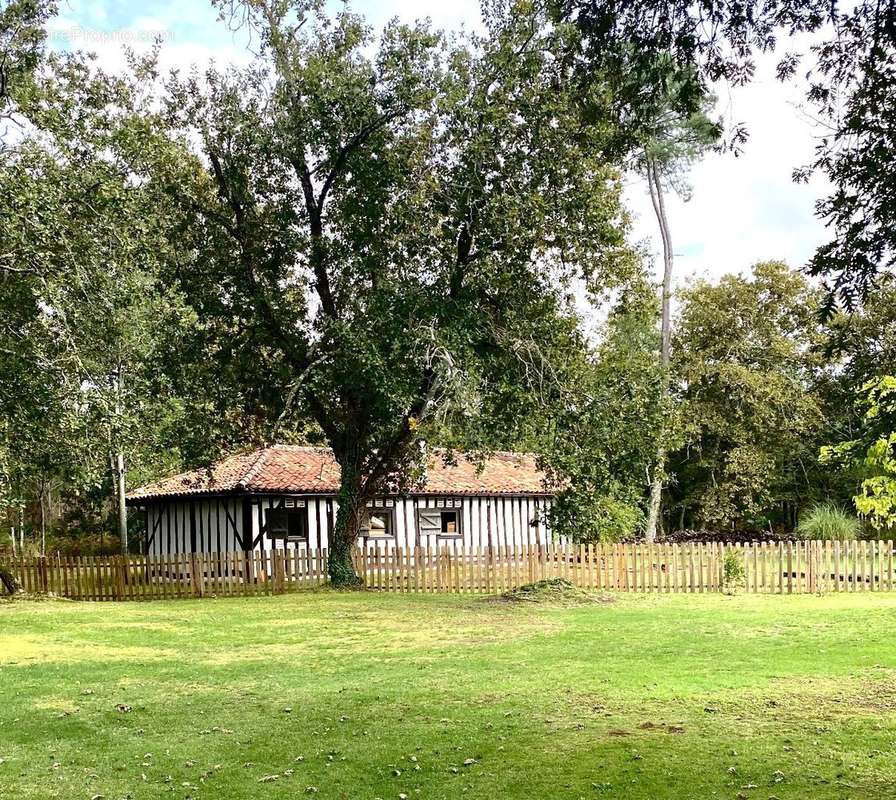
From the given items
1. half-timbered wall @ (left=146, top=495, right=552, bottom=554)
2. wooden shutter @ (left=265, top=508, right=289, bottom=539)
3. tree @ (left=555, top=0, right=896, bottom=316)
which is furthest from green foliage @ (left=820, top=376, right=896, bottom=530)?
wooden shutter @ (left=265, top=508, right=289, bottom=539)

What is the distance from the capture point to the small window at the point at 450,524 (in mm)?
30812

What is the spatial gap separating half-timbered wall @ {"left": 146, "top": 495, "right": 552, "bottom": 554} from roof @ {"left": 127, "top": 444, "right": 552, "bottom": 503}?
46 cm

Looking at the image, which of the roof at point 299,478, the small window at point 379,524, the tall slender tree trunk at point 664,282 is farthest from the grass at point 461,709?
the tall slender tree trunk at point 664,282

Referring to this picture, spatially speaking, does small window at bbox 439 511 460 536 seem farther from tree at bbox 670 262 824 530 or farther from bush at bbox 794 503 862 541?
bush at bbox 794 503 862 541

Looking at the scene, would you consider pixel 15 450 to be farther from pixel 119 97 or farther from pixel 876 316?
pixel 876 316

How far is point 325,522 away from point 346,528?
530cm

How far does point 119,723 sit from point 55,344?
8.13 metres

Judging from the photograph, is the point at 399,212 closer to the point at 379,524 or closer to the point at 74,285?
the point at 74,285

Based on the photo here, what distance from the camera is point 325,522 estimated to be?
92.2ft

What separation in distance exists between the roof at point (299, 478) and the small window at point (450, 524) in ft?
3.36

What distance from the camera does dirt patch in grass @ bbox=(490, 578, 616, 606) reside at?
59.8 feet

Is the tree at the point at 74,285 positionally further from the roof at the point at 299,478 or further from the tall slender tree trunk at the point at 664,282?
the tall slender tree trunk at the point at 664,282

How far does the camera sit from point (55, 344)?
15.0m

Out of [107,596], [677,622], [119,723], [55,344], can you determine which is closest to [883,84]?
[119,723]
